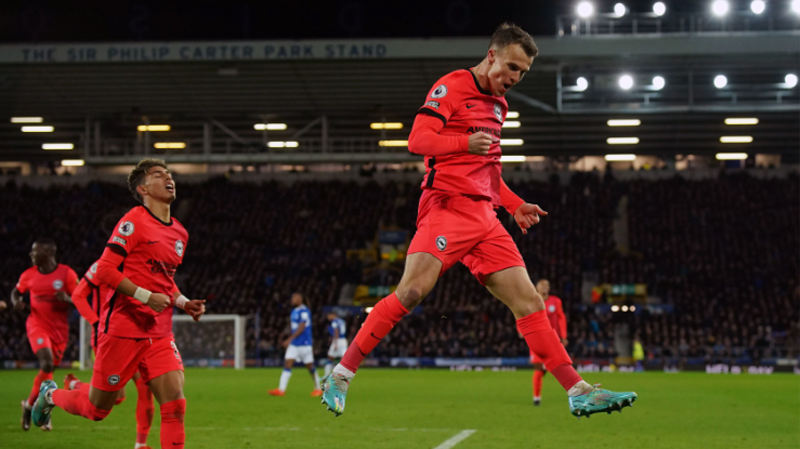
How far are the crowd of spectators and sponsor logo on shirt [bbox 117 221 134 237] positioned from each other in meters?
25.5

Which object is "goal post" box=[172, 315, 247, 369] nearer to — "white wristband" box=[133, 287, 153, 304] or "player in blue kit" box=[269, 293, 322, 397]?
"player in blue kit" box=[269, 293, 322, 397]

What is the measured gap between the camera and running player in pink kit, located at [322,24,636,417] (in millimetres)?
5180

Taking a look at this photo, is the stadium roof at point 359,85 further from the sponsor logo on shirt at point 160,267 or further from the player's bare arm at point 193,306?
the player's bare arm at point 193,306

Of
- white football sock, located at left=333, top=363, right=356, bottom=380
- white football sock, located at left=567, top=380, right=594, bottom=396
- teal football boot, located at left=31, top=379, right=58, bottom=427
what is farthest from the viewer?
teal football boot, located at left=31, top=379, right=58, bottom=427

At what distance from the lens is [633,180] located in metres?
40.5

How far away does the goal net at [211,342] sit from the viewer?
3141 cm

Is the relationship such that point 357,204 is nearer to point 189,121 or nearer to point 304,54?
point 189,121

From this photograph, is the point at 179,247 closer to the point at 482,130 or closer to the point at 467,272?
the point at 482,130

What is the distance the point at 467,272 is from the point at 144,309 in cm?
2922

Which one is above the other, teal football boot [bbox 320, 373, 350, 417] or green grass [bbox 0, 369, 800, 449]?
teal football boot [bbox 320, 373, 350, 417]

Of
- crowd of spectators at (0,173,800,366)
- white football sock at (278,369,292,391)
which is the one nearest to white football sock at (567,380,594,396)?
white football sock at (278,369,292,391)

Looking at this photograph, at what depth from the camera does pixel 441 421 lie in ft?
37.9

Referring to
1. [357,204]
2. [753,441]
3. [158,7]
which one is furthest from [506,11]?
[753,441]

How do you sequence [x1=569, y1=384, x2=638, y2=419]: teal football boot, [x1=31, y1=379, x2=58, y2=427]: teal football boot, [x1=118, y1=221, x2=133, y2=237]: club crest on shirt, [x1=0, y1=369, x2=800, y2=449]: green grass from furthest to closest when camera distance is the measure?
[x1=0, y1=369, x2=800, y2=449]: green grass → [x1=31, y1=379, x2=58, y2=427]: teal football boot → [x1=118, y1=221, x2=133, y2=237]: club crest on shirt → [x1=569, y1=384, x2=638, y2=419]: teal football boot
